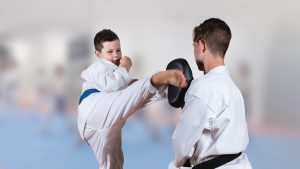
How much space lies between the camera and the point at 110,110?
2.70 meters

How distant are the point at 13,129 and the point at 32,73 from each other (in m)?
1.13

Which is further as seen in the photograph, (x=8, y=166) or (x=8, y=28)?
(x=8, y=28)

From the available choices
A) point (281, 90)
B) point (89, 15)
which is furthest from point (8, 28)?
point (281, 90)

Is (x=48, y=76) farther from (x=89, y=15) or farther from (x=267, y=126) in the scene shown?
(x=267, y=126)

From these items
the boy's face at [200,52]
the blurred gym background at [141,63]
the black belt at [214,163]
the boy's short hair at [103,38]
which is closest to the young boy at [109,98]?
the boy's short hair at [103,38]

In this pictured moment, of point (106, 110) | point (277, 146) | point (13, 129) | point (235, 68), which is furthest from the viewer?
point (13, 129)

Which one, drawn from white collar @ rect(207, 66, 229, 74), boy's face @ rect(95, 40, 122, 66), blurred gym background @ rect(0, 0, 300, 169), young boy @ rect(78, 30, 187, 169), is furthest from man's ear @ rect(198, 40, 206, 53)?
blurred gym background @ rect(0, 0, 300, 169)

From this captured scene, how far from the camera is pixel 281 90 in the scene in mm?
6891

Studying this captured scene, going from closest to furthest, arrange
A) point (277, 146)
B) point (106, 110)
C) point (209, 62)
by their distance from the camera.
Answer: point (209, 62) < point (106, 110) < point (277, 146)

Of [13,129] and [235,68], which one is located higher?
[235,68]

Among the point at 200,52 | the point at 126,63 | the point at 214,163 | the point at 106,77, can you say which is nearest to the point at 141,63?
the point at 126,63

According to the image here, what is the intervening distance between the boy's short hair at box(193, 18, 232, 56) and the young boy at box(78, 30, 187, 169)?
41 cm

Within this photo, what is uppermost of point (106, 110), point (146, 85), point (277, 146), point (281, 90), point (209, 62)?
point (209, 62)

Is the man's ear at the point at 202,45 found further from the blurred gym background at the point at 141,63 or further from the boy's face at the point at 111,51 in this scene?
the blurred gym background at the point at 141,63
